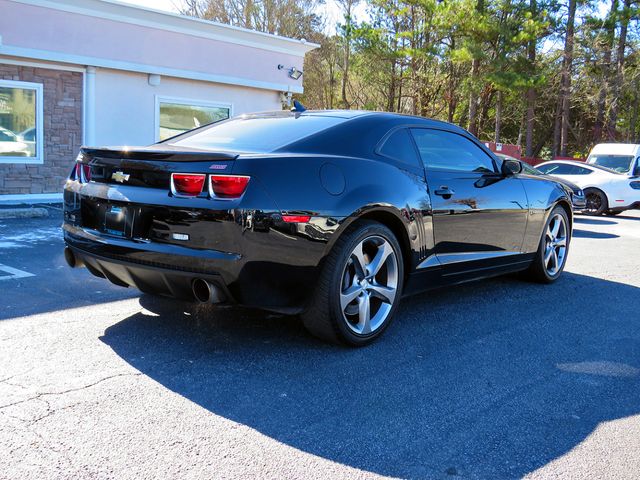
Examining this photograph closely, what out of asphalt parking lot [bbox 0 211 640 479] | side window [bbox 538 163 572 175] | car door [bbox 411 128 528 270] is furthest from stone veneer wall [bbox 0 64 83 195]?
side window [bbox 538 163 572 175]

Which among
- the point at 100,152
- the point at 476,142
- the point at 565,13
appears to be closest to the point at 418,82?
the point at 565,13

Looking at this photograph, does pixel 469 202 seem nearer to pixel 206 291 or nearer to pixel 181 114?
pixel 206 291

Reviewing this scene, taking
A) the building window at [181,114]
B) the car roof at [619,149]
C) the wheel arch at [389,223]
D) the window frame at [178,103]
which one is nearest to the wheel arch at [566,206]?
the wheel arch at [389,223]

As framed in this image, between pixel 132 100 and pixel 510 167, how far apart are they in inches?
393

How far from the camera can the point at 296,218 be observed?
354 centimetres

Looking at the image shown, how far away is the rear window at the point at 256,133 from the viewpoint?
398cm

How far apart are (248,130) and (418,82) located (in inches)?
1046

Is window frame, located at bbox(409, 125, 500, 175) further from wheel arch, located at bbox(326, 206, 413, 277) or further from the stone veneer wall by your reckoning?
the stone veneer wall

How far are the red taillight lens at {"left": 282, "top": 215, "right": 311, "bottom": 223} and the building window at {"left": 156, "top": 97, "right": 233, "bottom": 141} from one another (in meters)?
10.9

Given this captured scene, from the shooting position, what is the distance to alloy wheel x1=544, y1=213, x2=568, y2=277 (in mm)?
6230

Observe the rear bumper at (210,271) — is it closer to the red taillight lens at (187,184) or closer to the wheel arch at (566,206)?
the red taillight lens at (187,184)

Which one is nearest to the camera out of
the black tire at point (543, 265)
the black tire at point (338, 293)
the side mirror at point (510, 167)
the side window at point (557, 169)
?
the black tire at point (338, 293)

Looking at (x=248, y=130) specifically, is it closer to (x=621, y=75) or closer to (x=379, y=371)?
(x=379, y=371)

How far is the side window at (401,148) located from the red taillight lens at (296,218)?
37.7 inches
